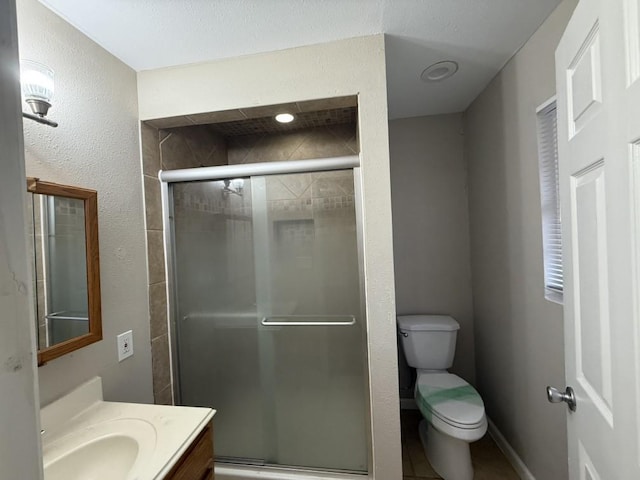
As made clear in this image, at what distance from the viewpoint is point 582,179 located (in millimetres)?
763

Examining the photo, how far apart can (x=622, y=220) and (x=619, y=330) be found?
233 millimetres

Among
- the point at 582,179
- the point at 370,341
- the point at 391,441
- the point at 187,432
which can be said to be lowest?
the point at 391,441

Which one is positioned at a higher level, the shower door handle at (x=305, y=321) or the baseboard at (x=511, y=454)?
the shower door handle at (x=305, y=321)

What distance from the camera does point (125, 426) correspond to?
1.03 meters

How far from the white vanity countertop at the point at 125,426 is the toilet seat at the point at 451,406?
1253 mm

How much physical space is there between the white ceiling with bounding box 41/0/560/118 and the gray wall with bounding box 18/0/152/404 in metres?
0.12

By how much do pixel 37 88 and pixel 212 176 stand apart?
31.0 inches

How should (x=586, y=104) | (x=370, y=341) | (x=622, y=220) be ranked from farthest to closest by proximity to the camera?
(x=370, y=341) → (x=586, y=104) → (x=622, y=220)

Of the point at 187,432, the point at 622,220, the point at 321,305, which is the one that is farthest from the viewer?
the point at 321,305

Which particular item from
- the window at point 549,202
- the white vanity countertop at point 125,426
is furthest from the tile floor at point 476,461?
the white vanity countertop at point 125,426

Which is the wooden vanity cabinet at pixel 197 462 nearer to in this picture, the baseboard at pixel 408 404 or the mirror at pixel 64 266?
the mirror at pixel 64 266

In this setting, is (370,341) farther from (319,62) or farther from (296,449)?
(319,62)

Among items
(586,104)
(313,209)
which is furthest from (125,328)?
(586,104)

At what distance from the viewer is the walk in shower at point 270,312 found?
1637mm
